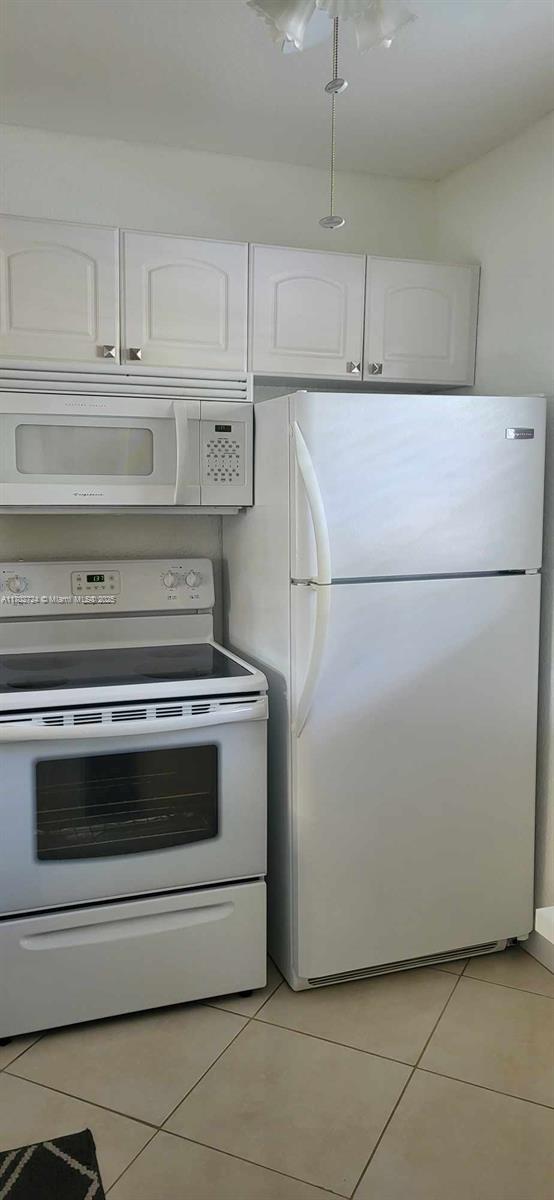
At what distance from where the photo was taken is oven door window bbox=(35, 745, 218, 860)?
2141 millimetres

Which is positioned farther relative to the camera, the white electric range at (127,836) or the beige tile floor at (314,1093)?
the white electric range at (127,836)

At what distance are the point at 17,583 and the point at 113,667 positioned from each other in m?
0.41

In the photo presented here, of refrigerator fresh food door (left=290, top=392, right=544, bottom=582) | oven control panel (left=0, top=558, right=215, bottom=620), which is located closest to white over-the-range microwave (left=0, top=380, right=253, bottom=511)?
oven control panel (left=0, top=558, right=215, bottom=620)

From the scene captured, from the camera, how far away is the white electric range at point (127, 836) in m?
2.11

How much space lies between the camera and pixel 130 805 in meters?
2.21

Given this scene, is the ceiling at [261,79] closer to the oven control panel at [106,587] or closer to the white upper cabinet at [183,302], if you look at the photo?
the white upper cabinet at [183,302]

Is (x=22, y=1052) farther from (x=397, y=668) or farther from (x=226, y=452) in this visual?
(x=226, y=452)

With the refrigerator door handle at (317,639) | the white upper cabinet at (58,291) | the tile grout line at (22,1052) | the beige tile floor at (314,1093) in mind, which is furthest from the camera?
the white upper cabinet at (58,291)

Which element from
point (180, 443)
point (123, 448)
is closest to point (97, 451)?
point (123, 448)

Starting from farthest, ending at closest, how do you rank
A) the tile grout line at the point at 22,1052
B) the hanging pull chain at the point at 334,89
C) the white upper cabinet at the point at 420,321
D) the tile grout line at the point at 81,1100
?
the white upper cabinet at the point at 420,321
the tile grout line at the point at 22,1052
the tile grout line at the point at 81,1100
the hanging pull chain at the point at 334,89

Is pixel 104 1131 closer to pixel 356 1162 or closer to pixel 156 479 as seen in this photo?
pixel 356 1162

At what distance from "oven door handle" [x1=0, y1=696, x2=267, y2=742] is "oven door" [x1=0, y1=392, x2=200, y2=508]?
64cm

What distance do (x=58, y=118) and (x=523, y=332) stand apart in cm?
147

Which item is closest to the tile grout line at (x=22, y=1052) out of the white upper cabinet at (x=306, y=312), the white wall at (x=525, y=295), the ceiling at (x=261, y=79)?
the white wall at (x=525, y=295)
